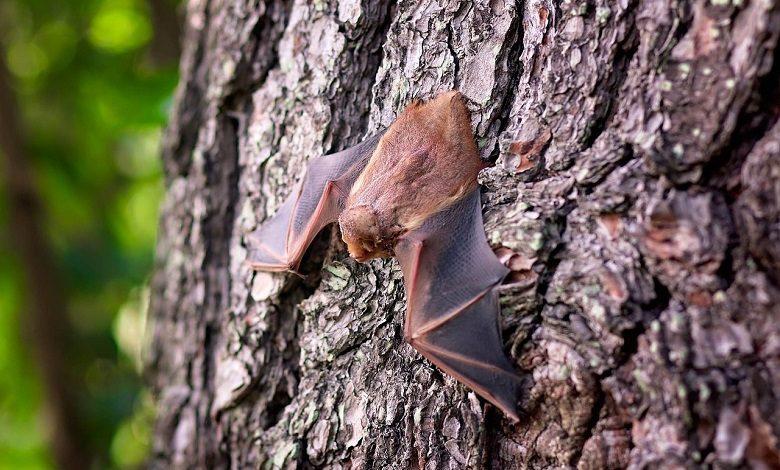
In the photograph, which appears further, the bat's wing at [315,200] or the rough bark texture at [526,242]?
the bat's wing at [315,200]

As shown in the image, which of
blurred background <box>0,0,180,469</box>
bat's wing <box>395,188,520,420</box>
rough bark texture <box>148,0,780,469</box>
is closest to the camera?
rough bark texture <box>148,0,780,469</box>

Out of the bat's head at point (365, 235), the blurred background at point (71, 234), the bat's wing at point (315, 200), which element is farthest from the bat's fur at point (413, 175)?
the blurred background at point (71, 234)

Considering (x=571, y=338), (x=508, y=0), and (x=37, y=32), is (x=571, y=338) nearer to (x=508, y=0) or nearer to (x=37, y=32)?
(x=508, y=0)

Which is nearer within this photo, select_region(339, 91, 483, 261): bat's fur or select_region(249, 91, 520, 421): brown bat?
select_region(249, 91, 520, 421): brown bat

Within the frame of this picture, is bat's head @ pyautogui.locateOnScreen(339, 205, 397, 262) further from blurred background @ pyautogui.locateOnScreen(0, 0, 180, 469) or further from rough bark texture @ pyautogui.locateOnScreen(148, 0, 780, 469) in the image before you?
blurred background @ pyautogui.locateOnScreen(0, 0, 180, 469)

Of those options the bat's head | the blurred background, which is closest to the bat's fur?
the bat's head

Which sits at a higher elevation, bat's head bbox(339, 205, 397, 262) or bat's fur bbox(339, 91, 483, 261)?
bat's fur bbox(339, 91, 483, 261)

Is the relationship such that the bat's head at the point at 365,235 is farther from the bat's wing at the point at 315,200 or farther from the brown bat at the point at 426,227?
the bat's wing at the point at 315,200

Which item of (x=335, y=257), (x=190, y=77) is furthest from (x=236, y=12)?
(x=335, y=257)
